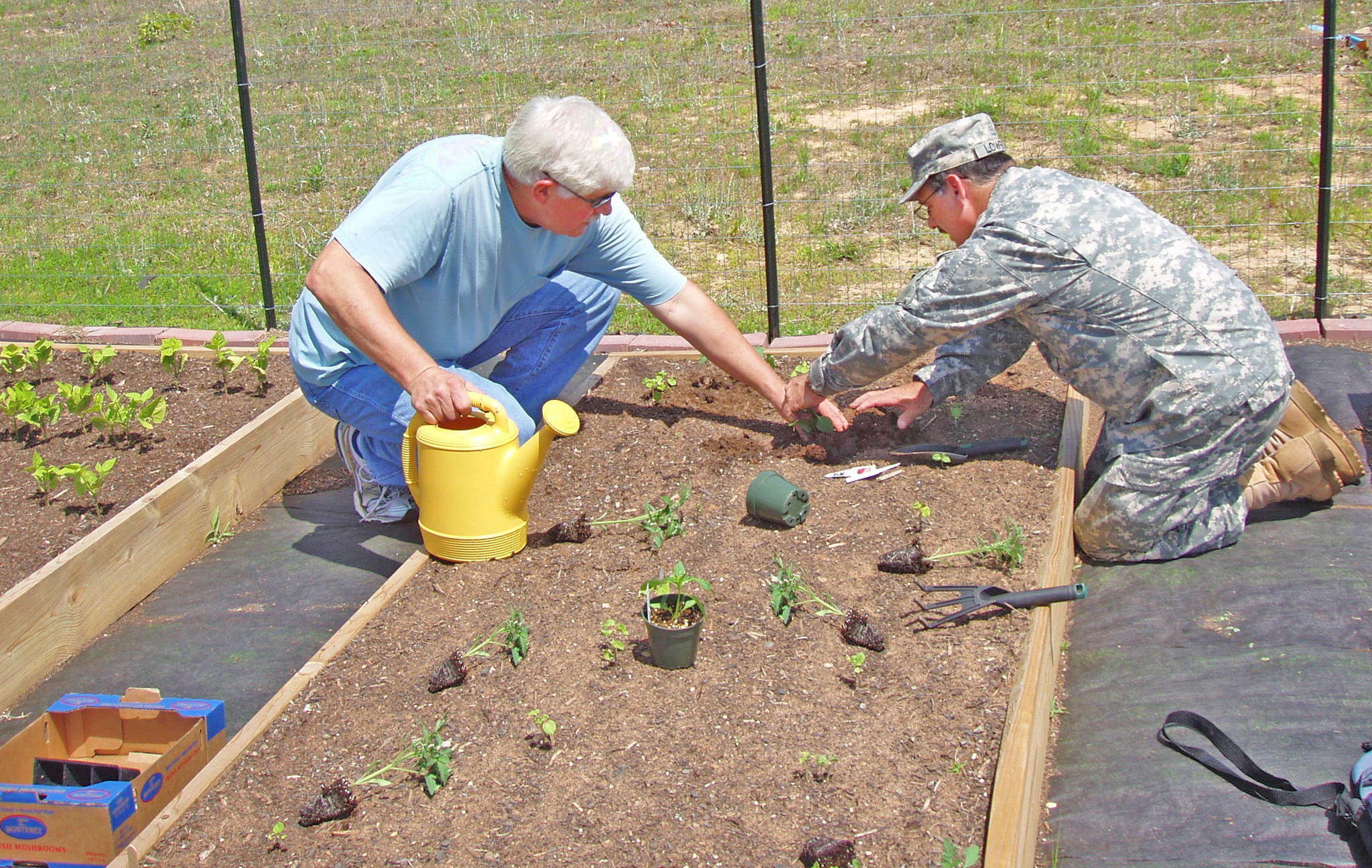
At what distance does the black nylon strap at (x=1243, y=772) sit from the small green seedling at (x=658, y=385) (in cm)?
227

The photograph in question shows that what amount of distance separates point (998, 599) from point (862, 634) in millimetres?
365

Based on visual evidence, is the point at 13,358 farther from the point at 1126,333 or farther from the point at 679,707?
the point at 1126,333

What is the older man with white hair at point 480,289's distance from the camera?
3059 mm

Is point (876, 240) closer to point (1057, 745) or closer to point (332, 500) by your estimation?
point (332, 500)

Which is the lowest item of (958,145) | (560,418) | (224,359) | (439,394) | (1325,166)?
(224,359)

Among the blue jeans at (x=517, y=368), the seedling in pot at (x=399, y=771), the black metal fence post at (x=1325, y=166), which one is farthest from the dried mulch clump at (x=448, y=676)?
the black metal fence post at (x=1325, y=166)

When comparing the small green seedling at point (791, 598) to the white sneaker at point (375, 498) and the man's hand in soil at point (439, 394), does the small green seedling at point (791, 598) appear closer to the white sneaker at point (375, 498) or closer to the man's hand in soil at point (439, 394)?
the man's hand in soil at point (439, 394)

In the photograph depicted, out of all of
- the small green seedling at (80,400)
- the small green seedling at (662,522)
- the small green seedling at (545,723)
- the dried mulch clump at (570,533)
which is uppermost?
the small green seedling at (80,400)

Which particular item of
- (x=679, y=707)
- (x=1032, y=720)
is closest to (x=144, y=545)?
(x=679, y=707)

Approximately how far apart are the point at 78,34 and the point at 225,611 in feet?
24.1

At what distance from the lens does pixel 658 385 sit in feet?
14.2

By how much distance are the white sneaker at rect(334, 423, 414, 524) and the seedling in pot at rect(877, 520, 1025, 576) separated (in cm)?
165

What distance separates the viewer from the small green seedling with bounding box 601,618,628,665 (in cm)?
275

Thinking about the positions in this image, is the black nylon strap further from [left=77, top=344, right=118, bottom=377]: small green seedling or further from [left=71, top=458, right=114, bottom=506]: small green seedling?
[left=77, top=344, right=118, bottom=377]: small green seedling
